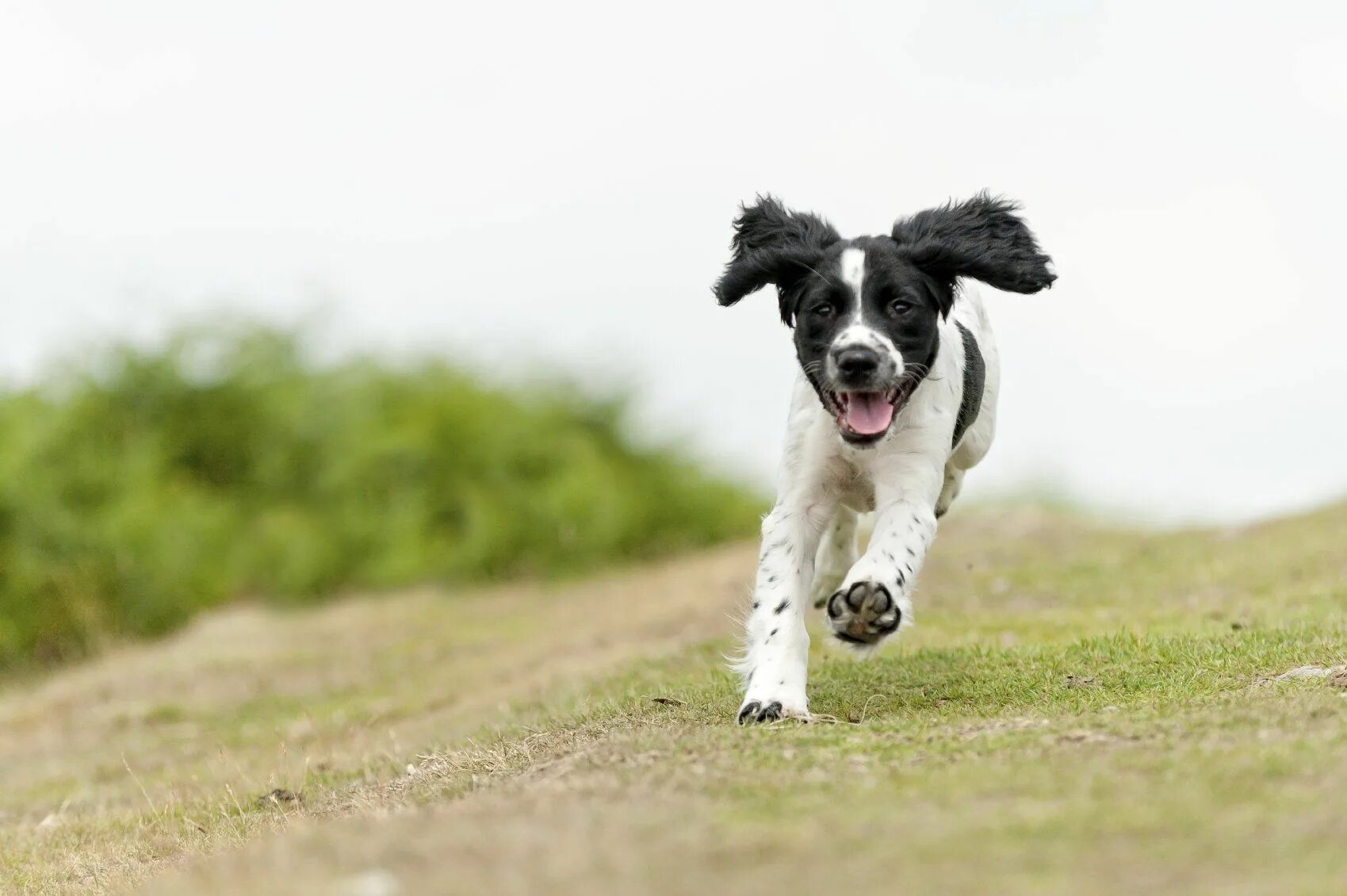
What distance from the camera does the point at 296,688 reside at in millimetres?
15422

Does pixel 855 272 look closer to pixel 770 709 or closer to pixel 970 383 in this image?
pixel 970 383

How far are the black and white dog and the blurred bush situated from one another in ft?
56.5

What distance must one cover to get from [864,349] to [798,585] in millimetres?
1071

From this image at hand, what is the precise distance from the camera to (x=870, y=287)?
6066mm

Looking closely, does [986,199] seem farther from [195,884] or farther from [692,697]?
[195,884]

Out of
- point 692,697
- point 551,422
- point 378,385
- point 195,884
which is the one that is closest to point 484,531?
point 551,422

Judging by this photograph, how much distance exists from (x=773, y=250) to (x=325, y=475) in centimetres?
1980

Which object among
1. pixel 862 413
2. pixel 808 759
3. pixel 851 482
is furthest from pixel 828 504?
pixel 808 759

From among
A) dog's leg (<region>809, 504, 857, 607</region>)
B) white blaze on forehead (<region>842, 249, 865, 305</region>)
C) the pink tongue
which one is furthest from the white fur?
dog's leg (<region>809, 504, 857, 607</region>)

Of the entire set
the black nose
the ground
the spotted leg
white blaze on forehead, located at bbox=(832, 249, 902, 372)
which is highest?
white blaze on forehead, located at bbox=(832, 249, 902, 372)

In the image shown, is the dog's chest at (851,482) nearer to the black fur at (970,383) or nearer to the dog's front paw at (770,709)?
the black fur at (970,383)

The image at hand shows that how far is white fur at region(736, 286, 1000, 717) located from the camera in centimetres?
598

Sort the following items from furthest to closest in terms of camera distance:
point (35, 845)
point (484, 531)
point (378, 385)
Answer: point (378, 385) < point (484, 531) < point (35, 845)

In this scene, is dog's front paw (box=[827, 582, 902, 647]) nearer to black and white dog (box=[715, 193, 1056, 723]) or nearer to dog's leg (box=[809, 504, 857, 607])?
black and white dog (box=[715, 193, 1056, 723])
